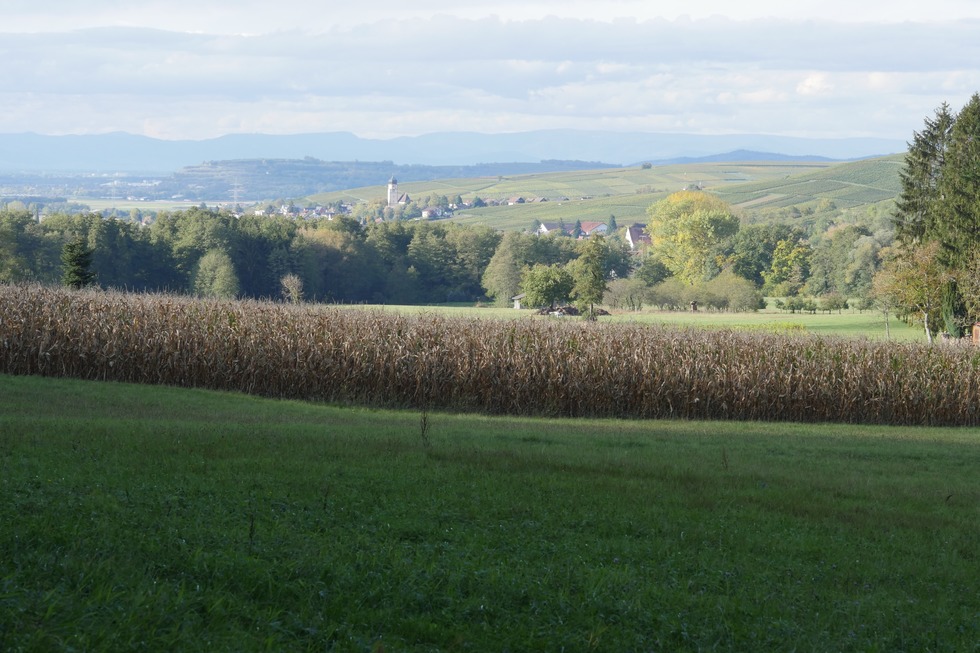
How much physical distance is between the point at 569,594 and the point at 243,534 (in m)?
2.29

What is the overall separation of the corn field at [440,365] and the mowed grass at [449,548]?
9855 mm

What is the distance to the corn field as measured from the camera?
904 inches

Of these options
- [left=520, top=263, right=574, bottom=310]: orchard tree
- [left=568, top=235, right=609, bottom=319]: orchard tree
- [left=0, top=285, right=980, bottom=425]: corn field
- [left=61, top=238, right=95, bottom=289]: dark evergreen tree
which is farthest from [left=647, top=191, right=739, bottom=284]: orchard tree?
[left=0, top=285, right=980, bottom=425]: corn field

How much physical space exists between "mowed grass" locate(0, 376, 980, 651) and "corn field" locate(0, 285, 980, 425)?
32.3ft

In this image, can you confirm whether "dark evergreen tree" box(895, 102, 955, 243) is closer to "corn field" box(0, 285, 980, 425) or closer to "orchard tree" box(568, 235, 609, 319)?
"orchard tree" box(568, 235, 609, 319)

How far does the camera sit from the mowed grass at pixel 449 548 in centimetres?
546

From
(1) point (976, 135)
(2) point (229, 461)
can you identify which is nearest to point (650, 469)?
(2) point (229, 461)

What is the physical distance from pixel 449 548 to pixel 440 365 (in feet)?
52.0

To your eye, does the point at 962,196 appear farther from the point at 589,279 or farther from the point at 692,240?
the point at 692,240

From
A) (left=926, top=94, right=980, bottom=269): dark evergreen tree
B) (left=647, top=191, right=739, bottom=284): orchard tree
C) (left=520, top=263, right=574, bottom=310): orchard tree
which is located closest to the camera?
(left=926, top=94, right=980, bottom=269): dark evergreen tree

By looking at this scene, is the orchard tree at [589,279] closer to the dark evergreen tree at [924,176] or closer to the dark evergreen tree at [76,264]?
the dark evergreen tree at [924,176]

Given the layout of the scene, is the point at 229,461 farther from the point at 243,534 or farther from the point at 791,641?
the point at 791,641

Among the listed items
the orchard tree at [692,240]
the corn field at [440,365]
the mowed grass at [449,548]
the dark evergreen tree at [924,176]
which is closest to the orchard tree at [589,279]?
the dark evergreen tree at [924,176]

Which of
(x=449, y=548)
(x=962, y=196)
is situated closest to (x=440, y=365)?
(x=449, y=548)
